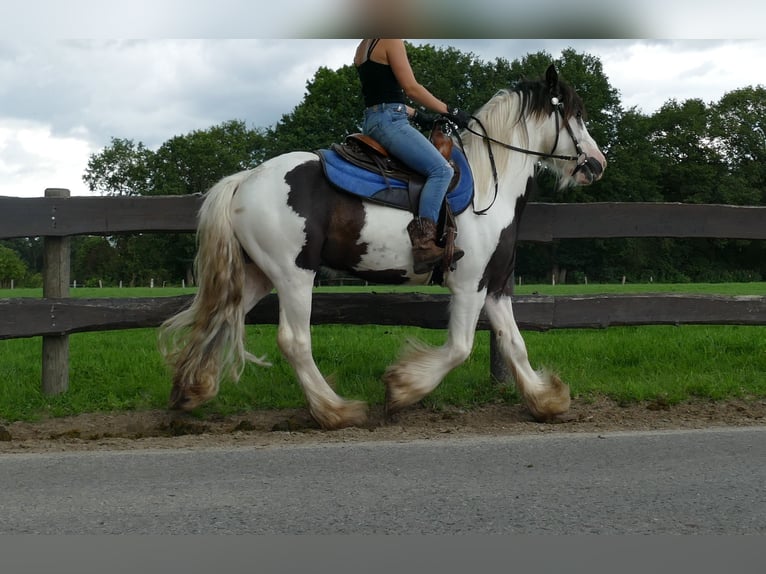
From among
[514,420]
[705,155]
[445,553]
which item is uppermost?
[705,155]

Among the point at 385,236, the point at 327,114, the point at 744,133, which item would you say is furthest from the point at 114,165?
the point at 385,236

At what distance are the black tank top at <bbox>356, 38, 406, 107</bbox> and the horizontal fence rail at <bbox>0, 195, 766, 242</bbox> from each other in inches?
67.0

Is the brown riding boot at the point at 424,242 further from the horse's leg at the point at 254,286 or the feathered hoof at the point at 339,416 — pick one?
the horse's leg at the point at 254,286

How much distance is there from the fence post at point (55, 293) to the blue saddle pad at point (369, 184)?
243cm

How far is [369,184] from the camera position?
212 inches

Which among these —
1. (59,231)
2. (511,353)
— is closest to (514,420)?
(511,353)

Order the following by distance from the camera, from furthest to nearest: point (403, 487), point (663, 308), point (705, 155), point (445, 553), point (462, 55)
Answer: point (705, 155)
point (462, 55)
point (663, 308)
point (403, 487)
point (445, 553)

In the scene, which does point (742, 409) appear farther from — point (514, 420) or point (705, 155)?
point (705, 155)

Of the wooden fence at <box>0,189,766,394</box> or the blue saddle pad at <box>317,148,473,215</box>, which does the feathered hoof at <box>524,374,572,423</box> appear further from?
the blue saddle pad at <box>317,148,473,215</box>

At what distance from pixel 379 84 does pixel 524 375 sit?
2.37 meters

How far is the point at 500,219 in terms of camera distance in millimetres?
5715

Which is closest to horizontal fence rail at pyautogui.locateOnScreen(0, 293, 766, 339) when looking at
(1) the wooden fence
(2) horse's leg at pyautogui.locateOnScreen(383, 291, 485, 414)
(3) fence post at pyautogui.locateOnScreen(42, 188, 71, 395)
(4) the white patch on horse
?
(1) the wooden fence

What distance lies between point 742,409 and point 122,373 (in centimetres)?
516

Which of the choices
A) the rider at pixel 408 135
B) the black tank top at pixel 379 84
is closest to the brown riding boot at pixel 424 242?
the rider at pixel 408 135
